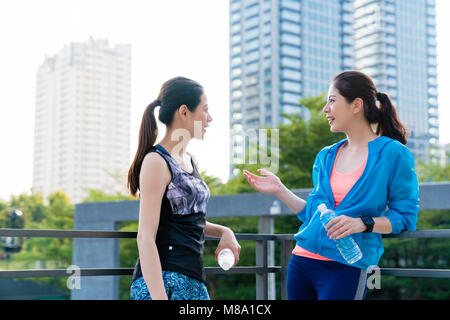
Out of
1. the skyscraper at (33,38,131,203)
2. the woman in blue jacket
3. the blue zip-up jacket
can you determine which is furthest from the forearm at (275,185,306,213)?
the skyscraper at (33,38,131,203)

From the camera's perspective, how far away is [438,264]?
18219 mm

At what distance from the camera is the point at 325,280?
213 cm

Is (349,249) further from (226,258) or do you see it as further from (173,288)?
(173,288)

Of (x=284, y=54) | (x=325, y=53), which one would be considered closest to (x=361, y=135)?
(x=284, y=54)

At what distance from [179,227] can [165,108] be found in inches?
17.5

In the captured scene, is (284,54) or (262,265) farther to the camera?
(284,54)

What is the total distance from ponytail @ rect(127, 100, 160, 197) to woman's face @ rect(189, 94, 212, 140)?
0.46 feet

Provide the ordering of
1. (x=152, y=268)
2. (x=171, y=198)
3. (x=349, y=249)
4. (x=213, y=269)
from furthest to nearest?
(x=213, y=269) < (x=349, y=249) < (x=171, y=198) < (x=152, y=268)

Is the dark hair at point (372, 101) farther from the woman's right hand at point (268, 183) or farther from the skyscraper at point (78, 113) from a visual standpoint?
the skyscraper at point (78, 113)

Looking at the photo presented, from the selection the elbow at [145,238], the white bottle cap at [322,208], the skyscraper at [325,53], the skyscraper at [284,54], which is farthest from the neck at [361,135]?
the skyscraper at [325,53]

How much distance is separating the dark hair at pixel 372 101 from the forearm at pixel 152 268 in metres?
0.97
